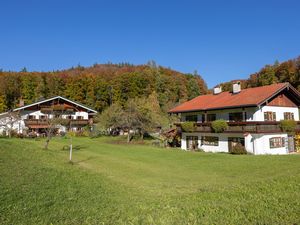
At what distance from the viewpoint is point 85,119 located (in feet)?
186

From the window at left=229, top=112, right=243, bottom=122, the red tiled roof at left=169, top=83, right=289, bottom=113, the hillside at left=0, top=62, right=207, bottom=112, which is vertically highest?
the hillside at left=0, top=62, right=207, bottom=112

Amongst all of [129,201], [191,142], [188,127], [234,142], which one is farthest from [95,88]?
[129,201]

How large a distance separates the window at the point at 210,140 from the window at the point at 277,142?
19.7ft

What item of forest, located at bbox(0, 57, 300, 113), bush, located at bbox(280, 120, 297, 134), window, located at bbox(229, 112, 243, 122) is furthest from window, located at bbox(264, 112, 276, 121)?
forest, located at bbox(0, 57, 300, 113)

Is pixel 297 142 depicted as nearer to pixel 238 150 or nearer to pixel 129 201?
pixel 238 150

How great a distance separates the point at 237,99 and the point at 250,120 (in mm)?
3448

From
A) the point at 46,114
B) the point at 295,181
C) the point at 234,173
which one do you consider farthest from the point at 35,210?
the point at 46,114

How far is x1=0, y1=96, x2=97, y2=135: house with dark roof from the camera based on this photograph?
48781mm

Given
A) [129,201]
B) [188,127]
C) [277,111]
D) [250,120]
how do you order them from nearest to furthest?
1. [129,201]
2. [250,120]
3. [277,111]
4. [188,127]

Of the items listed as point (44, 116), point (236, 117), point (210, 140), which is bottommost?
point (210, 140)

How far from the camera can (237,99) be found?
1268 inches

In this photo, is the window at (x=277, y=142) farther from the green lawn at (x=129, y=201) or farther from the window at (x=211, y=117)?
the green lawn at (x=129, y=201)

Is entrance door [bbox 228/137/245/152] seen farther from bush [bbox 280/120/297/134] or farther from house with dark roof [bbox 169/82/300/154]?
bush [bbox 280/120/297/134]

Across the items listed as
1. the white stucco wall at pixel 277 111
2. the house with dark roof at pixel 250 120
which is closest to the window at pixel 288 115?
the house with dark roof at pixel 250 120
